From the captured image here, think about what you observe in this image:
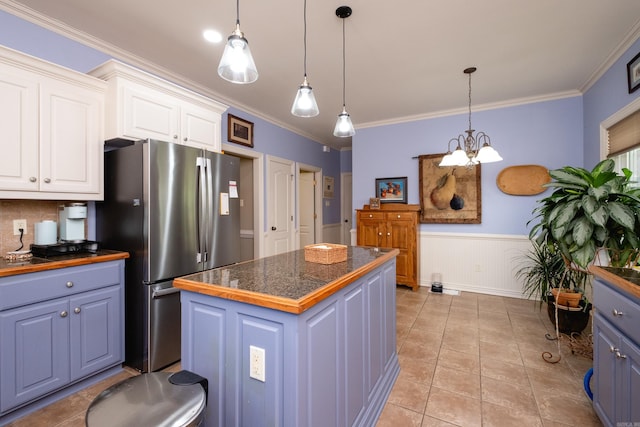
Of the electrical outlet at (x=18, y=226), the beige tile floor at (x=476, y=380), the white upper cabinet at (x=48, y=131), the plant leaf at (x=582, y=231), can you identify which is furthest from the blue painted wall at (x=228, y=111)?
the plant leaf at (x=582, y=231)

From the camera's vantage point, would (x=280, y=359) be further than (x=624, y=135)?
No

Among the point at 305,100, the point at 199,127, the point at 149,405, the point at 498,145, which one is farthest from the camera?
the point at 498,145

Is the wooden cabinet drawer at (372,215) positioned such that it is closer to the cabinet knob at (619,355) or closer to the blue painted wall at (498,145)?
the blue painted wall at (498,145)

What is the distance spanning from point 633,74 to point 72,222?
4.79 meters

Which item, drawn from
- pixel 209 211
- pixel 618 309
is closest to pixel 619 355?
pixel 618 309

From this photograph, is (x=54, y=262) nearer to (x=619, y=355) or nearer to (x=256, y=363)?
(x=256, y=363)

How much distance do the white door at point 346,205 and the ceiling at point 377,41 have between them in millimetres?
3150

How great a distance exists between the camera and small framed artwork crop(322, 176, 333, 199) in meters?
6.05

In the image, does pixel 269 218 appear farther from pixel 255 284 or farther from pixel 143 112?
pixel 255 284

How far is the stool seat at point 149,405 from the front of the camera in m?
0.89

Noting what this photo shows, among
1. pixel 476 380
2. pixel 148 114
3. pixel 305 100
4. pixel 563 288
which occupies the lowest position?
pixel 476 380

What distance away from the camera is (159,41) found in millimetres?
2506

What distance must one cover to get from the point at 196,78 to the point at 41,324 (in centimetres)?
266

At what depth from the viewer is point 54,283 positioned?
72.1 inches
